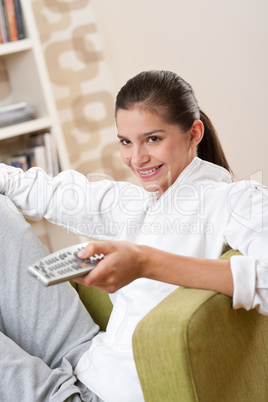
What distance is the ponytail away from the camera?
53.7 inches

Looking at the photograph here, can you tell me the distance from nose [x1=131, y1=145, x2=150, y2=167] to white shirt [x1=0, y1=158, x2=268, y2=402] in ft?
0.32

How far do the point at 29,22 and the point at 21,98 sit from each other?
42cm

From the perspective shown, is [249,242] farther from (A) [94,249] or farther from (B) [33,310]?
(B) [33,310]

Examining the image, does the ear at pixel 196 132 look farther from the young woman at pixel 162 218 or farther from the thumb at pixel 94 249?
the thumb at pixel 94 249

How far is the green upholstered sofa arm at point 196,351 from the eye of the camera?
2.94 ft

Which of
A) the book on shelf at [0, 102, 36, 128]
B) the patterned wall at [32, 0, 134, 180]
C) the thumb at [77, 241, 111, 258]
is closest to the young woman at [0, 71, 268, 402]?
the thumb at [77, 241, 111, 258]

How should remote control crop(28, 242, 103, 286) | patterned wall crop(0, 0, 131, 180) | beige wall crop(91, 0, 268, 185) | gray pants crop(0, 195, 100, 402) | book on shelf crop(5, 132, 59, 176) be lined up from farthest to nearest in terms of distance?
1. patterned wall crop(0, 0, 131, 180)
2. book on shelf crop(5, 132, 59, 176)
3. beige wall crop(91, 0, 268, 185)
4. gray pants crop(0, 195, 100, 402)
5. remote control crop(28, 242, 103, 286)

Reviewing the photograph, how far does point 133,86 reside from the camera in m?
1.25

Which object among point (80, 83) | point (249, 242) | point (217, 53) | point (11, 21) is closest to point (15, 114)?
point (11, 21)

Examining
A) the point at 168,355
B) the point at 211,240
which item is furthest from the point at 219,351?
the point at 211,240

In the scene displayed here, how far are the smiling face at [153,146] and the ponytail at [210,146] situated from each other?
0.10 metres

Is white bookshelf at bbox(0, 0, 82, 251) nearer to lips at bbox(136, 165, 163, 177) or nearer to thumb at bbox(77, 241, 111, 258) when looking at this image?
lips at bbox(136, 165, 163, 177)

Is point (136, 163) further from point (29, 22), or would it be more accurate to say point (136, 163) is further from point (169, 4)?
point (169, 4)

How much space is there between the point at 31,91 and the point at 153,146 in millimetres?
1683
